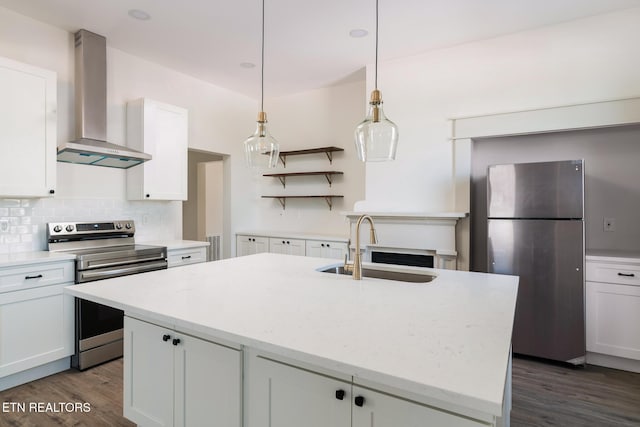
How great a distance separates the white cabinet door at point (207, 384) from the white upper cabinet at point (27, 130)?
2176mm

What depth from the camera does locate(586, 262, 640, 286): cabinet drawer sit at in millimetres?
2672

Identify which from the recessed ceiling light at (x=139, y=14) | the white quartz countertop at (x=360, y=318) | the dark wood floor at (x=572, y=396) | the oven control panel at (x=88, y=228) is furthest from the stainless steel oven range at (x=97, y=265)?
the dark wood floor at (x=572, y=396)

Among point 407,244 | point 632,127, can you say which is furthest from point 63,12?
point 632,127

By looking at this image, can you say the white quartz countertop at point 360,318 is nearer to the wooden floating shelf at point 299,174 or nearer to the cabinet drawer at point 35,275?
the cabinet drawer at point 35,275

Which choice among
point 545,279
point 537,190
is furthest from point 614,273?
point 537,190

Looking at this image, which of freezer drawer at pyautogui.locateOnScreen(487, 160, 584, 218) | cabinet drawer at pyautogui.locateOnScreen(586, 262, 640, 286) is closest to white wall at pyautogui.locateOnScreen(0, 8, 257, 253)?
freezer drawer at pyautogui.locateOnScreen(487, 160, 584, 218)

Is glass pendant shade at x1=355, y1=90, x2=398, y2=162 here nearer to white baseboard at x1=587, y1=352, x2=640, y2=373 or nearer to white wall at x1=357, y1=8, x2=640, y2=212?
white wall at x1=357, y1=8, x2=640, y2=212

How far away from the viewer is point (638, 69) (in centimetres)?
282

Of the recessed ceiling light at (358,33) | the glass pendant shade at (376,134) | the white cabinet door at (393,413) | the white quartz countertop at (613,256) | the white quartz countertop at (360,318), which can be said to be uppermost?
the recessed ceiling light at (358,33)

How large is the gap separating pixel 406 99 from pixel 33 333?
3853 millimetres

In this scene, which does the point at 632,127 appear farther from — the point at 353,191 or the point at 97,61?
the point at 97,61

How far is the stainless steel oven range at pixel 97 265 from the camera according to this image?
2.77 metres

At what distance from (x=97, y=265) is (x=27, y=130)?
116cm

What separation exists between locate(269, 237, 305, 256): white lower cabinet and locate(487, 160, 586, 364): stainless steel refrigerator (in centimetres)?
222
